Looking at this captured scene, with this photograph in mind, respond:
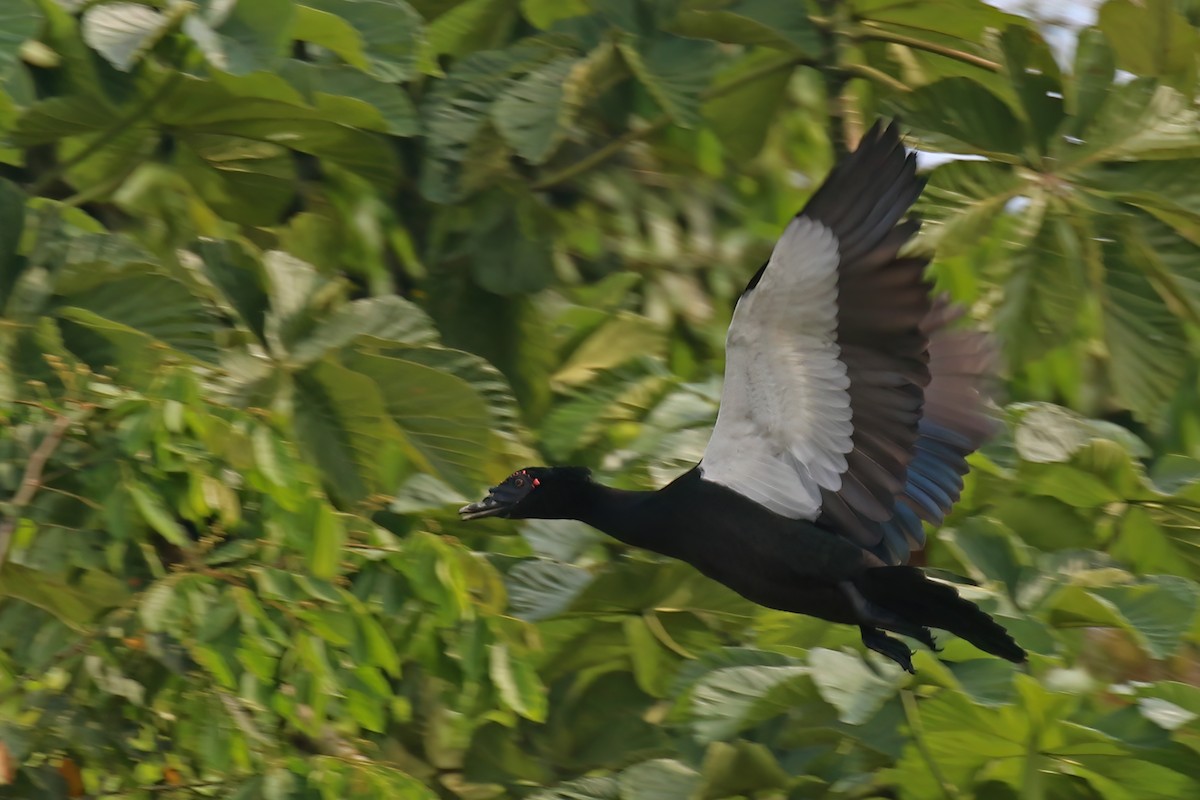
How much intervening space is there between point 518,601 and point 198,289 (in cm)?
93

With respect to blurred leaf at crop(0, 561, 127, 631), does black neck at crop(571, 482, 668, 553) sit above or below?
above

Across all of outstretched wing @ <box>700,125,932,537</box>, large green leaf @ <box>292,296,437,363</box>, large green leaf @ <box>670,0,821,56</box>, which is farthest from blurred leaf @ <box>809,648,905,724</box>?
large green leaf @ <box>670,0,821,56</box>

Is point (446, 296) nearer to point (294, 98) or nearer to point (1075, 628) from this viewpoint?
point (294, 98)

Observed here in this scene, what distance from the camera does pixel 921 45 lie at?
419 centimetres

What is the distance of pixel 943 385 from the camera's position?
157 inches

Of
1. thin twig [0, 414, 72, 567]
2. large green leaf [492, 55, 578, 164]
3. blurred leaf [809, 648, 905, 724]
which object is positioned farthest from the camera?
large green leaf [492, 55, 578, 164]

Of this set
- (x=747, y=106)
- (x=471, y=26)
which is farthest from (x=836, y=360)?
(x=471, y=26)

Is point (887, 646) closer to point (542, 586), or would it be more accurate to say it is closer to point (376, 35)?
point (542, 586)

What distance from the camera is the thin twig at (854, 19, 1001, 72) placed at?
165 inches

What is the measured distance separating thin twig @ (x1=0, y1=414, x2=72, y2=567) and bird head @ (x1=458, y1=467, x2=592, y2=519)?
0.95 m

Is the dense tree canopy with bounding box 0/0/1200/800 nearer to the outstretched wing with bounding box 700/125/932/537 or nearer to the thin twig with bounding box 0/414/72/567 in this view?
the thin twig with bounding box 0/414/72/567

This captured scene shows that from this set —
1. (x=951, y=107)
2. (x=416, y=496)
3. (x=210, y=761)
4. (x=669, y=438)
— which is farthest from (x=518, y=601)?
(x=951, y=107)

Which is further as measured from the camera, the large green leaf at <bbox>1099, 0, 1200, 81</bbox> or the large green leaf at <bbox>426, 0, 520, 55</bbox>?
the large green leaf at <bbox>426, 0, 520, 55</bbox>

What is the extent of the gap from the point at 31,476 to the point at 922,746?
1.70 meters
